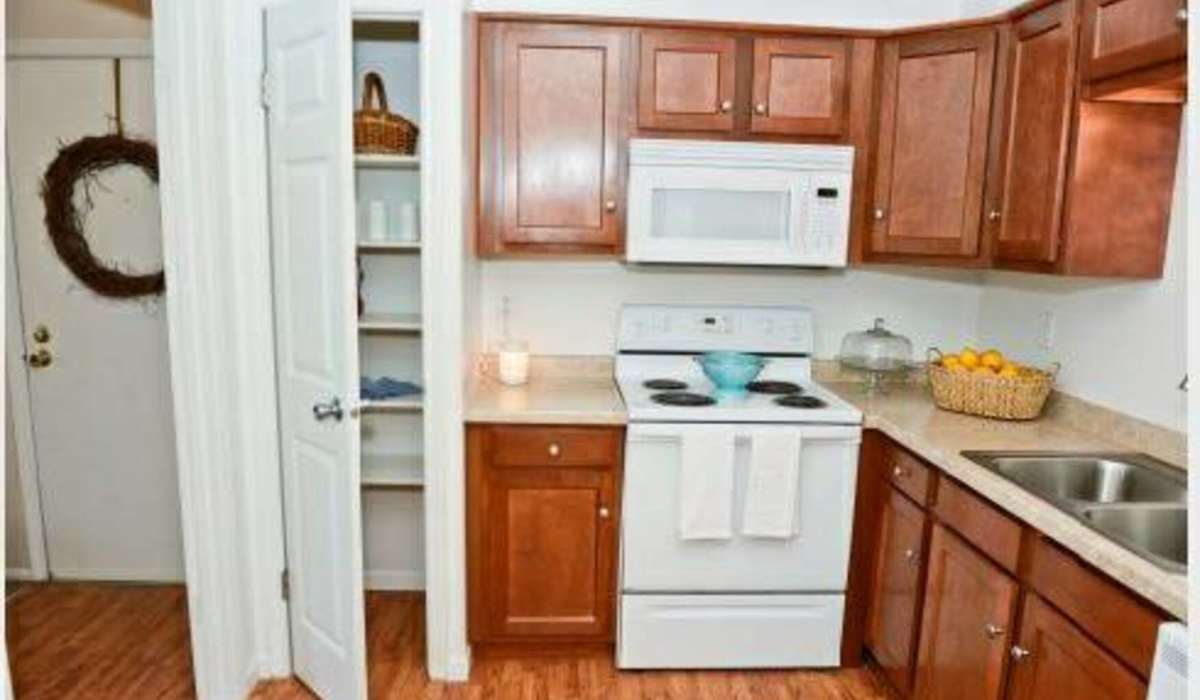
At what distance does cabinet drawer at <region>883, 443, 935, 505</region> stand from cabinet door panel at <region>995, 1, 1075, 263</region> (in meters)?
0.64

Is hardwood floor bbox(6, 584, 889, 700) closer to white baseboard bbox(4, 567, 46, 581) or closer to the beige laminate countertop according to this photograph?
white baseboard bbox(4, 567, 46, 581)

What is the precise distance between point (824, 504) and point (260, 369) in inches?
67.1

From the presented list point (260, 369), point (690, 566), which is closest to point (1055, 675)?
point (690, 566)

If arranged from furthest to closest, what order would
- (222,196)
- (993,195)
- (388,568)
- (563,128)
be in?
1. (388,568)
2. (563,128)
3. (993,195)
4. (222,196)

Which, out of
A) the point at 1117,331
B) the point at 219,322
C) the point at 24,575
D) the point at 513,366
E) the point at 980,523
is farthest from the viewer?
the point at 24,575

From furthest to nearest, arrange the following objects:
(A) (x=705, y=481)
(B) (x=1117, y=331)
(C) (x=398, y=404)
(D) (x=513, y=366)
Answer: (D) (x=513, y=366) < (C) (x=398, y=404) < (A) (x=705, y=481) < (B) (x=1117, y=331)

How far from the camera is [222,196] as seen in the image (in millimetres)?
2162

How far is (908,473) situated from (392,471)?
1.68 metres

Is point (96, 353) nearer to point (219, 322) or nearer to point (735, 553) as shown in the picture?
point (219, 322)

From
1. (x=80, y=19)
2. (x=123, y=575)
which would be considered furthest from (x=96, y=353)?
(x=80, y=19)

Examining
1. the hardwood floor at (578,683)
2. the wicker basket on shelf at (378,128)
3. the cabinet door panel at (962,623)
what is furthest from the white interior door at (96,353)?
the cabinet door panel at (962,623)

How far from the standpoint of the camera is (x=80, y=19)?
2.74 metres

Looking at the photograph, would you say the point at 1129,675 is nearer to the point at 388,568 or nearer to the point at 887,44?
the point at 887,44

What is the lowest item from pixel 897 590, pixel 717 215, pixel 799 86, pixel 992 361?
pixel 897 590
